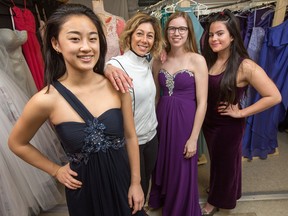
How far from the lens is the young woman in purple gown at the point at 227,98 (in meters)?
1.29

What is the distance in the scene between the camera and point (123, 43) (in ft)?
4.07

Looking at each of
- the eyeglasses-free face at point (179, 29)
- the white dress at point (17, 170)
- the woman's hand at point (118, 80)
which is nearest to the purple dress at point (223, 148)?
the eyeglasses-free face at point (179, 29)

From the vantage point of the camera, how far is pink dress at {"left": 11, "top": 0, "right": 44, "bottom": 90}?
186cm

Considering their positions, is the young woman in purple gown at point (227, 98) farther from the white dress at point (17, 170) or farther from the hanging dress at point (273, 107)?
the white dress at point (17, 170)

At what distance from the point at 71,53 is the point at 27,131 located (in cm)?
35

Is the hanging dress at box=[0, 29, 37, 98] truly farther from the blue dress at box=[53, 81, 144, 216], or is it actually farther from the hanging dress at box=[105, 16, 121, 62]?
the blue dress at box=[53, 81, 144, 216]

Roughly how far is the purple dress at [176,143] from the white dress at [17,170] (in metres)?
0.85

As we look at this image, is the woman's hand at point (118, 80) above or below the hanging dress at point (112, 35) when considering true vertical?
below

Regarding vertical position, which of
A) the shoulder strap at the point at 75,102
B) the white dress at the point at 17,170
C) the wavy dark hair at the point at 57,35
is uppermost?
the wavy dark hair at the point at 57,35

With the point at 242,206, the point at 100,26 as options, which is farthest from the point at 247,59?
the point at 242,206

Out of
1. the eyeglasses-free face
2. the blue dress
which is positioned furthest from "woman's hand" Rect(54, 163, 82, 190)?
the eyeglasses-free face

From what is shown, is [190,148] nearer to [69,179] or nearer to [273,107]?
[69,179]

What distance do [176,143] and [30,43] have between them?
154 cm

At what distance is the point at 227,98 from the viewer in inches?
53.0
